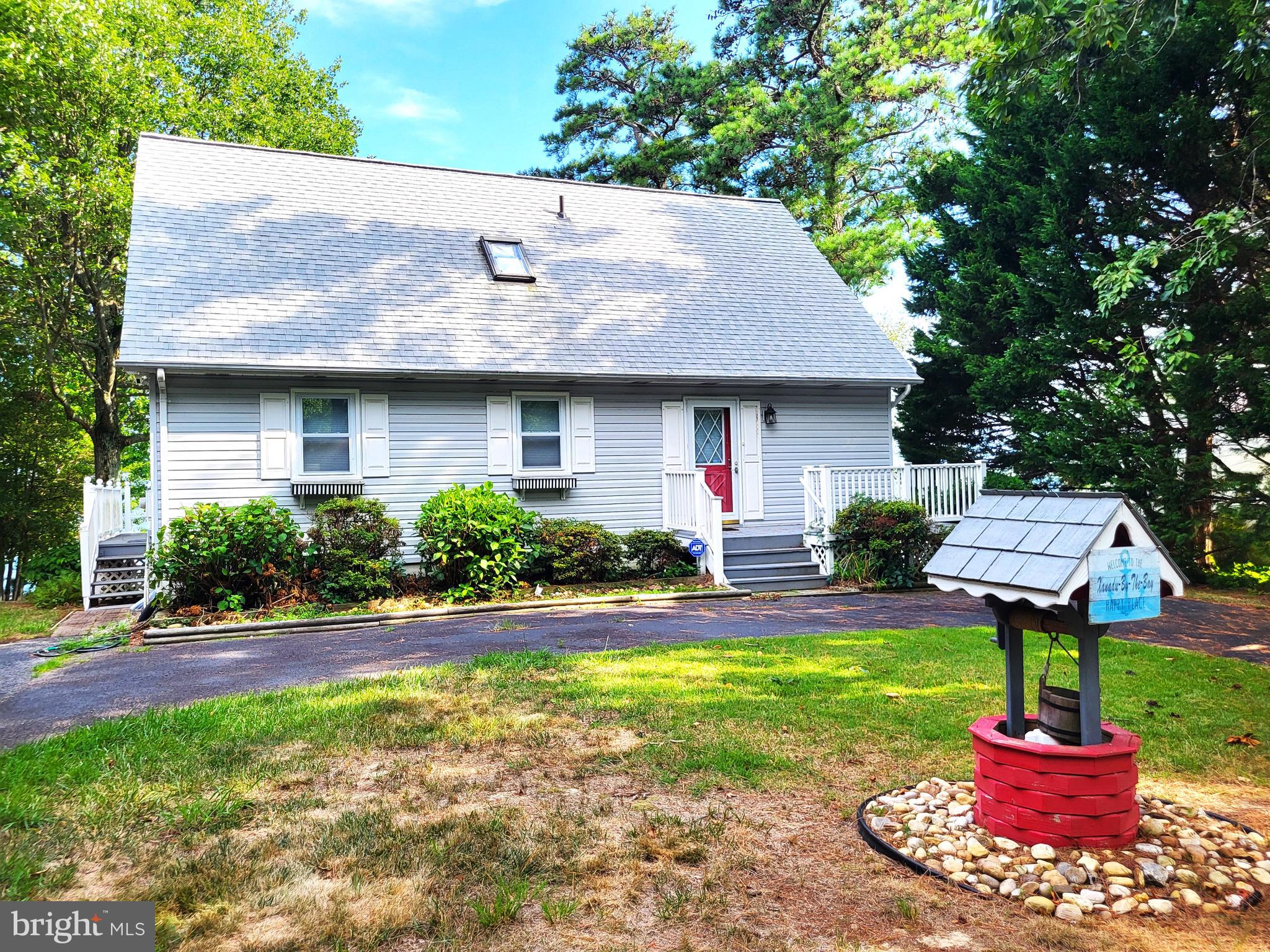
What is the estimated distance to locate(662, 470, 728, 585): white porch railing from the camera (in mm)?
11797

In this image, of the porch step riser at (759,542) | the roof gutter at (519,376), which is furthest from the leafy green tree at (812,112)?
the porch step riser at (759,542)

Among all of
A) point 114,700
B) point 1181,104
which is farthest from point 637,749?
point 1181,104

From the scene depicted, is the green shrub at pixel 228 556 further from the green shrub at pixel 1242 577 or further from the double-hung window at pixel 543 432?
the green shrub at pixel 1242 577

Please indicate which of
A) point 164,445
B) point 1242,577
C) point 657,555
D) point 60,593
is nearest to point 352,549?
point 164,445

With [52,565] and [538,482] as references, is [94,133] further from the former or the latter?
[538,482]

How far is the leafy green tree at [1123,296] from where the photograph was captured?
10969 mm

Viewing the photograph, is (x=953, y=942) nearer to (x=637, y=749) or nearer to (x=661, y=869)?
(x=661, y=869)

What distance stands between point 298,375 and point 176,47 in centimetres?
1464

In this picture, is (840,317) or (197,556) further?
(840,317)

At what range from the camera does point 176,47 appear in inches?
800

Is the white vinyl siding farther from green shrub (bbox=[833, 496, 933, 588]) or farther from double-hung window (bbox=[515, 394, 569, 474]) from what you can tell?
green shrub (bbox=[833, 496, 933, 588])

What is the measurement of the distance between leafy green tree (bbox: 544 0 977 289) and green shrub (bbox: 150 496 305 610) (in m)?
16.5

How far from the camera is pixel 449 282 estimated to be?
1337 centimetres

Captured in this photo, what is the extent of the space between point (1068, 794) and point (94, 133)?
22.3m
